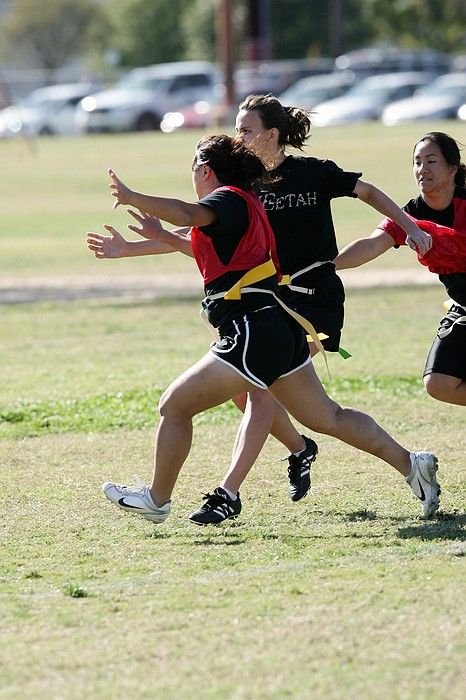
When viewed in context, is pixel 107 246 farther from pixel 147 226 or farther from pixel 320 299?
pixel 320 299

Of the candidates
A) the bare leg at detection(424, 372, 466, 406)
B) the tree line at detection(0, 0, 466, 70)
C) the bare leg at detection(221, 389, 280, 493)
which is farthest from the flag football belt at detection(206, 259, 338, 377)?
the tree line at detection(0, 0, 466, 70)

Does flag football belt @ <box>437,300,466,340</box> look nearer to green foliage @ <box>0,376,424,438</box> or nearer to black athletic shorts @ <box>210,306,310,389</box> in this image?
black athletic shorts @ <box>210,306,310,389</box>

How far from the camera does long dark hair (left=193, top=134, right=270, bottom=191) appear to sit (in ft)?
19.7

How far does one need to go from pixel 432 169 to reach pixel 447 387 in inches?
43.4

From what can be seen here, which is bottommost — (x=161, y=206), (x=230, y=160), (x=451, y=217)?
(x=451, y=217)

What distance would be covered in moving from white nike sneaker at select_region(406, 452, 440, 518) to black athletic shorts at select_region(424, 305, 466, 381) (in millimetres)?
595

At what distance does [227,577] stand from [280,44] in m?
69.1

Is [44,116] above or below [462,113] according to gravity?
above

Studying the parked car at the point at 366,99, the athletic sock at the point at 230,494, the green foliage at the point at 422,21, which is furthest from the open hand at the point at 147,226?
the green foliage at the point at 422,21

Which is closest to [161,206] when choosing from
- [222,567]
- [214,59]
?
[222,567]

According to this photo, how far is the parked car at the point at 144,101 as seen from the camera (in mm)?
50906

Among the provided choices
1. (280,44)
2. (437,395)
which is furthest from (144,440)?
(280,44)

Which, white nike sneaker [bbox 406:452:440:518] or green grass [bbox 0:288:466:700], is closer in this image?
green grass [bbox 0:288:466:700]

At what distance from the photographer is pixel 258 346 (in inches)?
233
